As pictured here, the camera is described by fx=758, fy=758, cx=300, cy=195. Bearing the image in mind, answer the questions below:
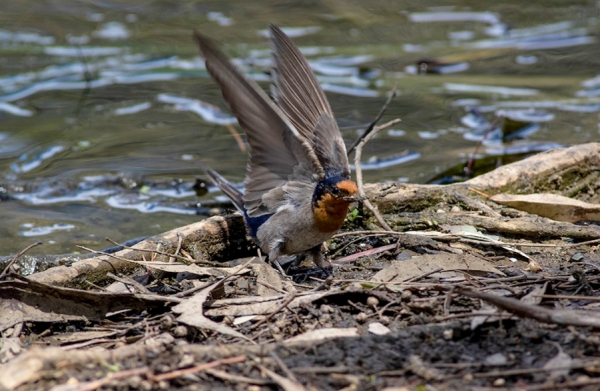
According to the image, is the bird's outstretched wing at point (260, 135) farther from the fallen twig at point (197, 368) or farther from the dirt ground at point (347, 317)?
the fallen twig at point (197, 368)

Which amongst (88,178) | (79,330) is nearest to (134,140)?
(88,178)

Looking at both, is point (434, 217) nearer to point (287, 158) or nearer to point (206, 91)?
point (287, 158)

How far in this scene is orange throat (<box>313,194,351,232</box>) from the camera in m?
4.38

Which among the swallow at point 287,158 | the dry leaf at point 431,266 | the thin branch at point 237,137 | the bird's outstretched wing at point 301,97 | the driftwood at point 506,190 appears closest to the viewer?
the dry leaf at point 431,266

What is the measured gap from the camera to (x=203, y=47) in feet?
13.1

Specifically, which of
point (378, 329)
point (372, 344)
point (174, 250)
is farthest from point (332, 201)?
point (372, 344)

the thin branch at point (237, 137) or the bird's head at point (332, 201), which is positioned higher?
the bird's head at point (332, 201)

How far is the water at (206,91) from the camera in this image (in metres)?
7.16

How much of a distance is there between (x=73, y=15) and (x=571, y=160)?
922 centimetres

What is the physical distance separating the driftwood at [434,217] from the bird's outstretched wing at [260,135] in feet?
1.15

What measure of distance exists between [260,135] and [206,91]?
5.87 m

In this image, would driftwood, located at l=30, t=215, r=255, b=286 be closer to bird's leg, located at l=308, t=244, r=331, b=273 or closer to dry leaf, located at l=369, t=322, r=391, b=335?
bird's leg, located at l=308, t=244, r=331, b=273

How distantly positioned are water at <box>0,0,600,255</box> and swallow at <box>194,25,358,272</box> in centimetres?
192

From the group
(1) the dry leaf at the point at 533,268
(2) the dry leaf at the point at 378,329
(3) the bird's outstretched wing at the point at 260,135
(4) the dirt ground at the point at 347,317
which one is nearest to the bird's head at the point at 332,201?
(3) the bird's outstretched wing at the point at 260,135
